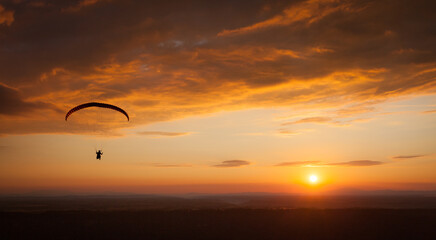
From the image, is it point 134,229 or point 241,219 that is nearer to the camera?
point 134,229

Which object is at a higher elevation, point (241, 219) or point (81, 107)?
point (81, 107)

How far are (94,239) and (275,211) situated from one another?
41.8 m

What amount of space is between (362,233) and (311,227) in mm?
8539

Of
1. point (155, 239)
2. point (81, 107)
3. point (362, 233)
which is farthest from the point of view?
point (362, 233)

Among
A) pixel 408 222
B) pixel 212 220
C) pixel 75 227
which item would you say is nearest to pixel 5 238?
pixel 75 227

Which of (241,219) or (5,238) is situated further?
(241,219)

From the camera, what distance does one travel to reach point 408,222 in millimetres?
65750

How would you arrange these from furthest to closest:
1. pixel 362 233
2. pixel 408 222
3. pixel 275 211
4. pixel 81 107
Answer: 1. pixel 275 211
2. pixel 408 222
3. pixel 362 233
4. pixel 81 107

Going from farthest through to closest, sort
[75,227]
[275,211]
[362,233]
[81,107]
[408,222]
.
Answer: [275,211], [408,222], [75,227], [362,233], [81,107]

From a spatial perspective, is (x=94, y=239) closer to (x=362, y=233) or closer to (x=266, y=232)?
(x=266, y=232)

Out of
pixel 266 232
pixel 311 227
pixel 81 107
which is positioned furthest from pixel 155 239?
pixel 311 227

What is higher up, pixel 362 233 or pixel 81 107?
pixel 81 107

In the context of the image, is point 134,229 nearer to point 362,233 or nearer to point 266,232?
point 266,232

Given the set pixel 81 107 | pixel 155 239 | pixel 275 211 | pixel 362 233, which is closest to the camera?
pixel 81 107
